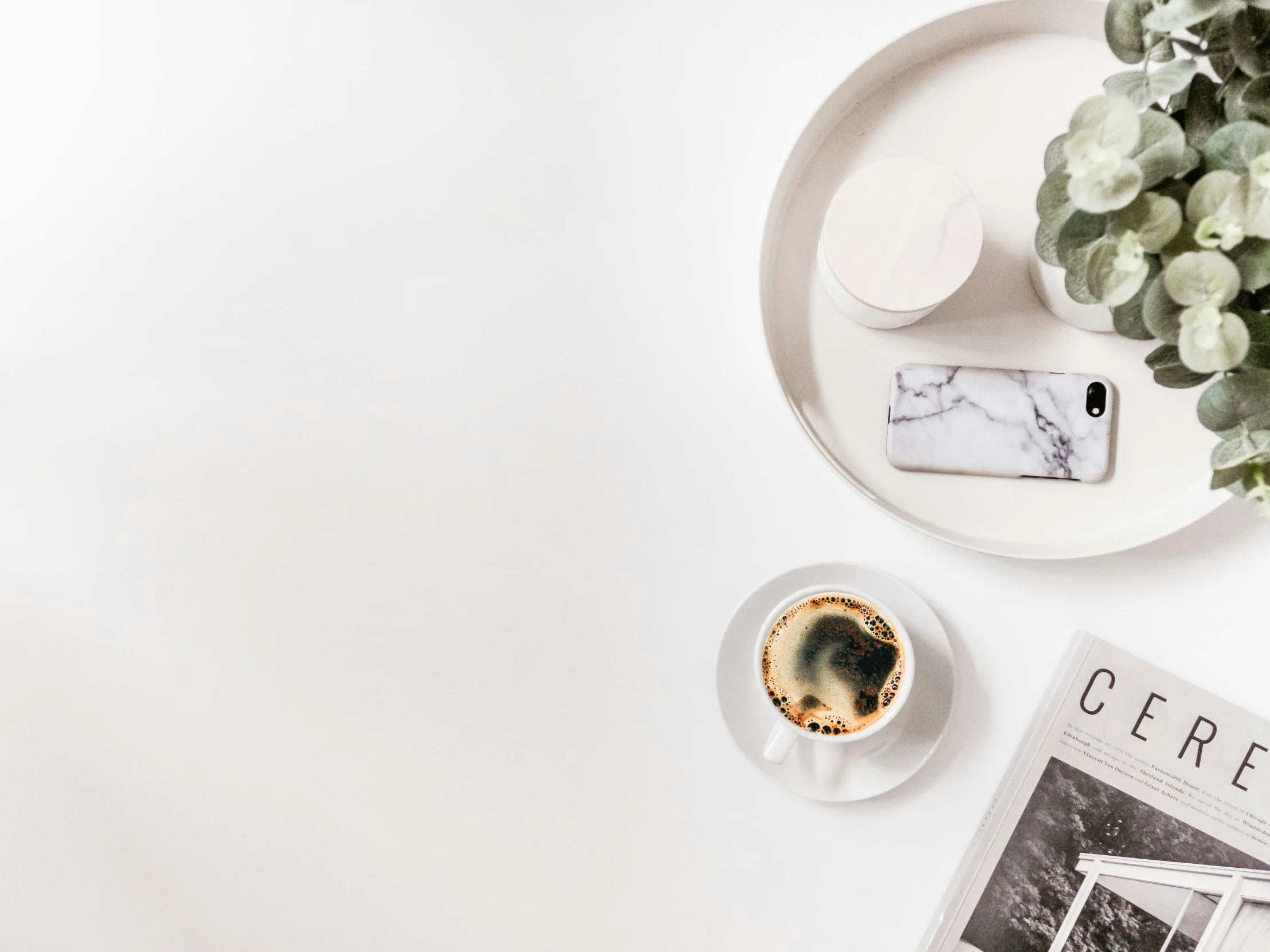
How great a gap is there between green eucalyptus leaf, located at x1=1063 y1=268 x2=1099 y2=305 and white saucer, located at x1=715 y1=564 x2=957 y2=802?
1.06ft

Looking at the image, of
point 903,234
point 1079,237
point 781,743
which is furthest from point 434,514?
point 1079,237

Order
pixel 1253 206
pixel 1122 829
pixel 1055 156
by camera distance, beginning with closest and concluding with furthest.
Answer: pixel 1253 206 → pixel 1055 156 → pixel 1122 829

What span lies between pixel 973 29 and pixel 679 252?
0.29 meters

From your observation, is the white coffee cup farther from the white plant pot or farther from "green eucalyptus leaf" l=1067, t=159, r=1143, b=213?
"green eucalyptus leaf" l=1067, t=159, r=1143, b=213

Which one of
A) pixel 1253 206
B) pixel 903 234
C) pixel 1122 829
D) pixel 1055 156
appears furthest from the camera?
pixel 1122 829

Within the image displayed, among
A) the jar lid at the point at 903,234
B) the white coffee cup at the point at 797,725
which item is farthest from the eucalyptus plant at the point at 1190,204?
the white coffee cup at the point at 797,725

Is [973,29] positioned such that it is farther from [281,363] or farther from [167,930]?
[167,930]

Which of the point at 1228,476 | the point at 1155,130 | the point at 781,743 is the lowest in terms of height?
the point at 781,743

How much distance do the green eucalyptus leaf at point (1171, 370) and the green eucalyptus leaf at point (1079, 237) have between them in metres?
0.08

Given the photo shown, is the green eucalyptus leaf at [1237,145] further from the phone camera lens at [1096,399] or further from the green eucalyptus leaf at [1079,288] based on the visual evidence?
the phone camera lens at [1096,399]

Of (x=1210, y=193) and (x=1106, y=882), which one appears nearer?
(x=1210, y=193)

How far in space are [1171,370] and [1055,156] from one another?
141 mm

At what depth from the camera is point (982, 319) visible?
0.70 m

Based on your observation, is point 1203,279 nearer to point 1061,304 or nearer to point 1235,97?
point 1235,97
